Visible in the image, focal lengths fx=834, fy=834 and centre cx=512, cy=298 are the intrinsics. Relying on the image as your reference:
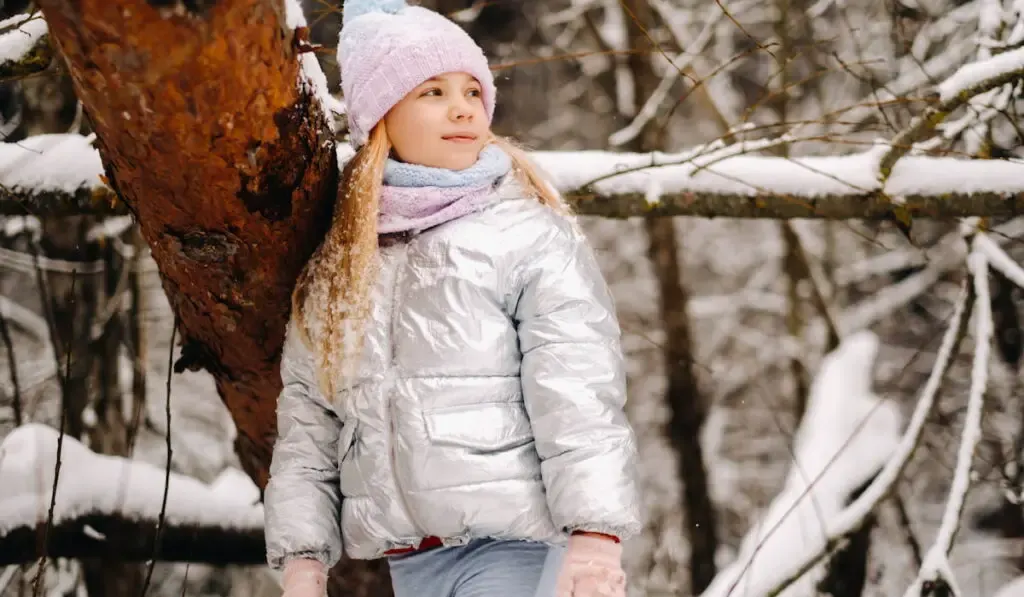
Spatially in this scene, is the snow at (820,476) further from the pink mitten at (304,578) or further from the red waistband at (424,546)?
the pink mitten at (304,578)

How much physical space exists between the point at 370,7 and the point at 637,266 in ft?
18.5

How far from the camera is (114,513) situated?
2.37 m

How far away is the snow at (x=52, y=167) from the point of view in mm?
2160

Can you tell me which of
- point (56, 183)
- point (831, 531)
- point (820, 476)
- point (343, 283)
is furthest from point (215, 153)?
point (831, 531)

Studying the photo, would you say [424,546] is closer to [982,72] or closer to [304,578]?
[304,578]

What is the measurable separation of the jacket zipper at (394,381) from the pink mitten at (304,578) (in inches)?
8.7

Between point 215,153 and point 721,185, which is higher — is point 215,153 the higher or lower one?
the lower one

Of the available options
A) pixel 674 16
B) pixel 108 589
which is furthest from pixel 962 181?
pixel 674 16

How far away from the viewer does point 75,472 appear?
95.6 inches

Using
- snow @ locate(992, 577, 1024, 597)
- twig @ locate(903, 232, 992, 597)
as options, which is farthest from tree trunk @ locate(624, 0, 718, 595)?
twig @ locate(903, 232, 992, 597)

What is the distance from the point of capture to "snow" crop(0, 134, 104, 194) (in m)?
2.16

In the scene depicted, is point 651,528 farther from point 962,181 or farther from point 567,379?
point 567,379

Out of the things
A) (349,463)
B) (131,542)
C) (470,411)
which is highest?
(470,411)

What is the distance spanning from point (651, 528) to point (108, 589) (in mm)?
4183
